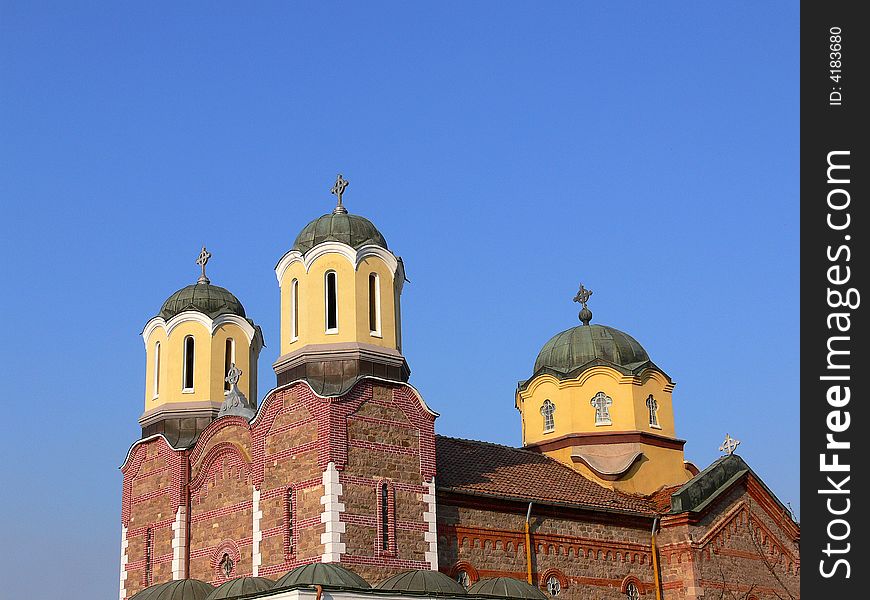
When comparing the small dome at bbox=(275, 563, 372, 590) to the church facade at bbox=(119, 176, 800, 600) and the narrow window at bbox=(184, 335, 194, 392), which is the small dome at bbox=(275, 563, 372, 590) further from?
the narrow window at bbox=(184, 335, 194, 392)

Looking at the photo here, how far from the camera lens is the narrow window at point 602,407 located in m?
35.8

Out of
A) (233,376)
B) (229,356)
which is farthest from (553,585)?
(229,356)

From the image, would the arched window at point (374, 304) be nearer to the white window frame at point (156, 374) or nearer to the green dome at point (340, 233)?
the green dome at point (340, 233)

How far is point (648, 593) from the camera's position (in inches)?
1177

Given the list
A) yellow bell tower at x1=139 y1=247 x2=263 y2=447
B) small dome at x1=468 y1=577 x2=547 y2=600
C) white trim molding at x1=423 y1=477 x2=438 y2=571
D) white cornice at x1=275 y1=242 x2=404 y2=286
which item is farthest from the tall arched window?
yellow bell tower at x1=139 y1=247 x2=263 y2=447

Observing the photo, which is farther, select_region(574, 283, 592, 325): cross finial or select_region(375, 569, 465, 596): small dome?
select_region(574, 283, 592, 325): cross finial

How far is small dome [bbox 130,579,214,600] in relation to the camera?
25281mm

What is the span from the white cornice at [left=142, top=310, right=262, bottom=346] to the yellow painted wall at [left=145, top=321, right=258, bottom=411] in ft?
0.27

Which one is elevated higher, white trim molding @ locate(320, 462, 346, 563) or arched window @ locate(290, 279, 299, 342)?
arched window @ locate(290, 279, 299, 342)

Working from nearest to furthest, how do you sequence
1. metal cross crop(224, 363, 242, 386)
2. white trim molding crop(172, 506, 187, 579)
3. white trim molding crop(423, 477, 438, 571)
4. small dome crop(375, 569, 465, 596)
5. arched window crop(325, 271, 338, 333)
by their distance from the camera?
1. small dome crop(375, 569, 465, 596)
2. white trim molding crop(423, 477, 438, 571)
3. arched window crop(325, 271, 338, 333)
4. white trim molding crop(172, 506, 187, 579)
5. metal cross crop(224, 363, 242, 386)

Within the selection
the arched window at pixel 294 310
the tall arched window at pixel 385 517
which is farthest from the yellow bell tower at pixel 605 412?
the arched window at pixel 294 310
